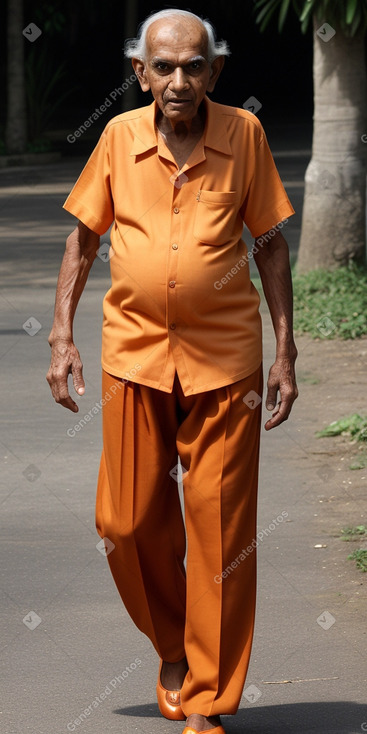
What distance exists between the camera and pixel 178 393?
139 inches

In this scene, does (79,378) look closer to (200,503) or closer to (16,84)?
(200,503)

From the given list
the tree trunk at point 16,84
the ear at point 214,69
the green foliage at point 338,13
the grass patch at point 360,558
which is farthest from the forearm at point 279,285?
the tree trunk at point 16,84

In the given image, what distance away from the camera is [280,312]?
3.64m

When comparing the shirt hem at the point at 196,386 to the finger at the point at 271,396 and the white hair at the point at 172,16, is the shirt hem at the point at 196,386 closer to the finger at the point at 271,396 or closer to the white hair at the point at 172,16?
the finger at the point at 271,396

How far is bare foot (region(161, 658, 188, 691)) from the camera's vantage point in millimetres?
3777

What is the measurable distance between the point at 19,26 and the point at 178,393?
16.6 m

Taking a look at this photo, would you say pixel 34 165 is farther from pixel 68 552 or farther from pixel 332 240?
pixel 68 552

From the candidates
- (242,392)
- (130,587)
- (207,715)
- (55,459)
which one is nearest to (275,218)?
(242,392)

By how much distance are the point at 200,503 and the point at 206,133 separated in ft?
3.25

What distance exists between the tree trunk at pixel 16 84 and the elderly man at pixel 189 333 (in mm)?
16262

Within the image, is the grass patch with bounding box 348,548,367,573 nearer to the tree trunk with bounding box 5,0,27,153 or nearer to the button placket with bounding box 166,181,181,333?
the button placket with bounding box 166,181,181,333

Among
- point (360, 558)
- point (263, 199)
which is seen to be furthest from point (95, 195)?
point (360, 558)

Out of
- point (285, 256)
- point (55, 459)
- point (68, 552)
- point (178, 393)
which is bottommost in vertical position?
point (55, 459)

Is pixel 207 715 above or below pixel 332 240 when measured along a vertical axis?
above
